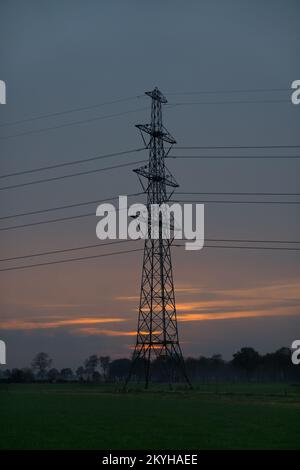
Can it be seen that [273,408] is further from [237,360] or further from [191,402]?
[237,360]

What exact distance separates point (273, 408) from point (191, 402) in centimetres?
807

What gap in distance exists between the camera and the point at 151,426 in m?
36.4

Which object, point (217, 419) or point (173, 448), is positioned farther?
point (217, 419)

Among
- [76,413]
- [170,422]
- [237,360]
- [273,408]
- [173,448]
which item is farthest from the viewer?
[237,360]

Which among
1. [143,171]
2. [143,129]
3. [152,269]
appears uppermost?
[143,129]

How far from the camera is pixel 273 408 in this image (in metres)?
50.7

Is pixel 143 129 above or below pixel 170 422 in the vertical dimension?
above

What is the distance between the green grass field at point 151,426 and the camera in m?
30.0

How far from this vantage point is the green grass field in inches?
1182

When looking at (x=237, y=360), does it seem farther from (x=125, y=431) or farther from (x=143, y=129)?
(x=125, y=431)
